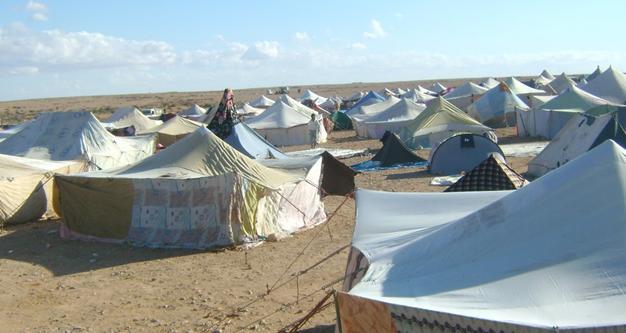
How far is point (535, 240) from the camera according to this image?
6.34 meters

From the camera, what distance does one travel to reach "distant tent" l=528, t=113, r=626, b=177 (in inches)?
754

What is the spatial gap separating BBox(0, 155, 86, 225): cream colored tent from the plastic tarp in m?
11.6

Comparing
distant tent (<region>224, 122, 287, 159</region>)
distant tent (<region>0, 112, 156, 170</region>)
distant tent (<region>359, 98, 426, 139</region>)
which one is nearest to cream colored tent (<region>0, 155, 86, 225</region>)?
distant tent (<region>0, 112, 156, 170</region>)

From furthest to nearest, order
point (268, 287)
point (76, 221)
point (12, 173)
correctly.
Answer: point (12, 173) < point (76, 221) < point (268, 287)

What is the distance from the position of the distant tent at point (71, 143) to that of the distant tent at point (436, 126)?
1070cm

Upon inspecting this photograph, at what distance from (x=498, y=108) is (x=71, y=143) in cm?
2202

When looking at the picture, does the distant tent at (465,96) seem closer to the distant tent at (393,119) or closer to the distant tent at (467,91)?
the distant tent at (467,91)

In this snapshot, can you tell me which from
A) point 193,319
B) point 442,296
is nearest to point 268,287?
point 193,319

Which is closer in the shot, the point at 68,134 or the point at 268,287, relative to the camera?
the point at 268,287

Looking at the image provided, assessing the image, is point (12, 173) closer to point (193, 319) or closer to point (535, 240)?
point (193, 319)

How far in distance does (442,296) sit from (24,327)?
6.63m

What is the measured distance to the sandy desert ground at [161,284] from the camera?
32.1 feet

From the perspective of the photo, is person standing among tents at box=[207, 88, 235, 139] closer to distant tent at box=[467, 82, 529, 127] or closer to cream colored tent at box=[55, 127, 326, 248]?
cream colored tent at box=[55, 127, 326, 248]

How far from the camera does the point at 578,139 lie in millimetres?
19797
